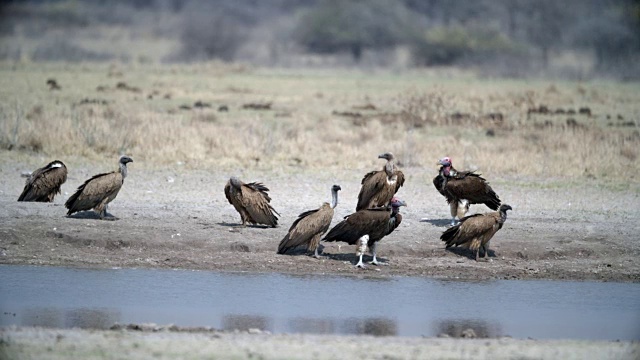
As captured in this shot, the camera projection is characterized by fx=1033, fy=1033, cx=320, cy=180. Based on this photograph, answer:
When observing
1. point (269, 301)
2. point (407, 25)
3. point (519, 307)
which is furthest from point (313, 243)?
point (407, 25)

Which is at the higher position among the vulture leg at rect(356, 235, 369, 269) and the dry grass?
the dry grass

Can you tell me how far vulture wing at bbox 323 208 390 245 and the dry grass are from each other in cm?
631

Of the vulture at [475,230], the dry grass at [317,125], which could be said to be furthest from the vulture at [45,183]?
the vulture at [475,230]

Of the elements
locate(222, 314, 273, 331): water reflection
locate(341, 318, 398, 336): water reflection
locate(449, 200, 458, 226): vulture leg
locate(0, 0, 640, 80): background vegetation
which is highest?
locate(0, 0, 640, 80): background vegetation

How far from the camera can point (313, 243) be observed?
1142cm

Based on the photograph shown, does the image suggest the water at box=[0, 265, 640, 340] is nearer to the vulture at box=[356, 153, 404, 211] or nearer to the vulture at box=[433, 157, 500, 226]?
the vulture at box=[356, 153, 404, 211]

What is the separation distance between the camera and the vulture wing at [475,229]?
11477 millimetres

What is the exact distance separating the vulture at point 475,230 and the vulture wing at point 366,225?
37.4 inches

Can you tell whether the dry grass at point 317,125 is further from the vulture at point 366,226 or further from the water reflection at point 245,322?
the water reflection at point 245,322

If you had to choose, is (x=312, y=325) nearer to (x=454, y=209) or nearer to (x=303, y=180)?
(x=454, y=209)

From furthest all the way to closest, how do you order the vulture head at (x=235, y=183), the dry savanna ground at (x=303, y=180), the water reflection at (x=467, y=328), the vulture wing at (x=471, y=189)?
the vulture wing at (x=471, y=189)
the vulture head at (x=235, y=183)
the water reflection at (x=467, y=328)
the dry savanna ground at (x=303, y=180)

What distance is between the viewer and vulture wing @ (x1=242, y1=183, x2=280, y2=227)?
12344 mm

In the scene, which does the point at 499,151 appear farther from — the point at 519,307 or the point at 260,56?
the point at 260,56

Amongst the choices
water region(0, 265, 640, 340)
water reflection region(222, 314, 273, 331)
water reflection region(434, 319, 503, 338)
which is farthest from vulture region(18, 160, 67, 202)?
water reflection region(434, 319, 503, 338)
